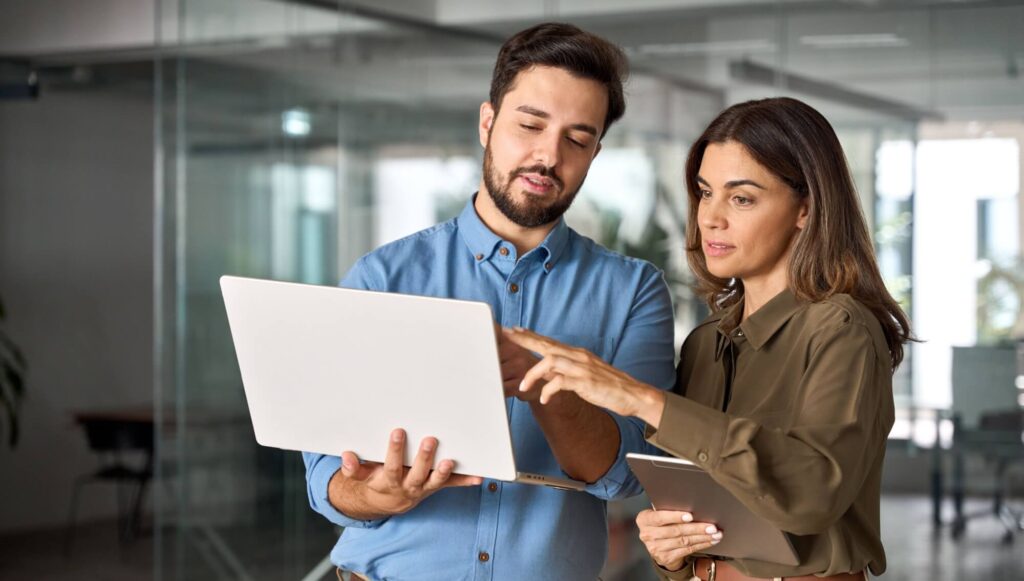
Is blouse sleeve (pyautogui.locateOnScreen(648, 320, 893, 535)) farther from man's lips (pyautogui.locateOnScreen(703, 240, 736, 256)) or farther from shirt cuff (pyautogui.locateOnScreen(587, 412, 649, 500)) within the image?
man's lips (pyautogui.locateOnScreen(703, 240, 736, 256))

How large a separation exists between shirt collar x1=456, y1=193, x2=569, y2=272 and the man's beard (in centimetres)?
4

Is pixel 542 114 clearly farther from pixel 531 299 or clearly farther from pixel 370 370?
pixel 370 370

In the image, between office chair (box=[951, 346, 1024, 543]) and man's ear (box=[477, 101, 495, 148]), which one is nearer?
man's ear (box=[477, 101, 495, 148])

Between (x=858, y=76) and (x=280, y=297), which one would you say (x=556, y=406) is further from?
(x=858, y=76)

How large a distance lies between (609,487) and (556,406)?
0.21m

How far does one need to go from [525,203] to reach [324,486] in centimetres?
52

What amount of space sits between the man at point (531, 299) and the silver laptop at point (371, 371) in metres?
0.15

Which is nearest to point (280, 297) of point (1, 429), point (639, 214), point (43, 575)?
point (639, 214)

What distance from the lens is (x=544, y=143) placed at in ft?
6.08

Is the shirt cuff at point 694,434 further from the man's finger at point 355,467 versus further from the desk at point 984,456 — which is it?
the desk at point 984,456

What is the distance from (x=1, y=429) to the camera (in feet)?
24.8

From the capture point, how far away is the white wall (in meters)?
7.68

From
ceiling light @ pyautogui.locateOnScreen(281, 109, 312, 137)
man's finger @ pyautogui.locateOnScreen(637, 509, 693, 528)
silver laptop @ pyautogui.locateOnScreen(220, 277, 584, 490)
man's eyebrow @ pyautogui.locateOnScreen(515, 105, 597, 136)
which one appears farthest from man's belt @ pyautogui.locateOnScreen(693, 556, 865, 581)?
ceiling light @ pyautogui.locateOnScreen(281, 109, 312, 137)

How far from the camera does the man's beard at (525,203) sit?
187 cm
